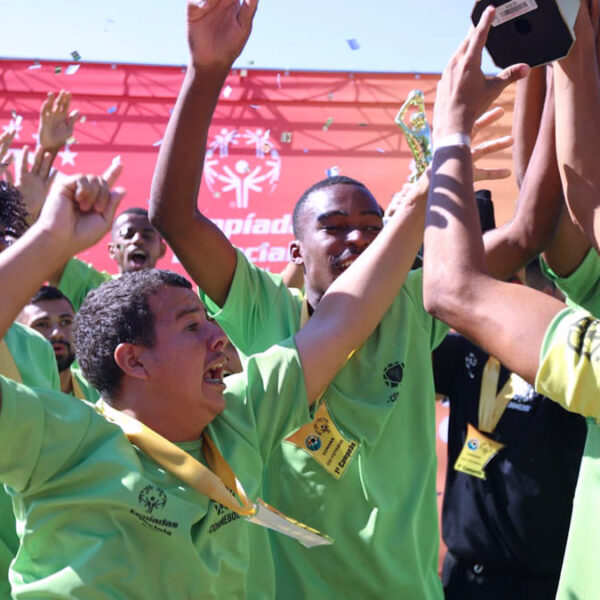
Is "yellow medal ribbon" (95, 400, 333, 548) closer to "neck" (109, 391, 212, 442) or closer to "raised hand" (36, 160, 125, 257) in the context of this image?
"neck" (109, 391, 212, 442)

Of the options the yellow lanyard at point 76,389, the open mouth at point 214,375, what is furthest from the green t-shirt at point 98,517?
the yellow lanyard at point 76,389

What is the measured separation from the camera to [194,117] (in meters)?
2.18

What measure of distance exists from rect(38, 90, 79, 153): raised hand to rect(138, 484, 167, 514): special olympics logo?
204 centimetres

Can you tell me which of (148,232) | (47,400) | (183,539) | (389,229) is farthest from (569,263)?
(148,232)

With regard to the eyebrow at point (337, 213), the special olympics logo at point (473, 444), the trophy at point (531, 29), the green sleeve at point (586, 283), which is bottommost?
the special olympics logo at point (473, 444)

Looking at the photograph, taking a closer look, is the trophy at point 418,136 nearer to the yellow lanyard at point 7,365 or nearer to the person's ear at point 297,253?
the person's ear at point 297,253

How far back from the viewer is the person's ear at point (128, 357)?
81.9 inches

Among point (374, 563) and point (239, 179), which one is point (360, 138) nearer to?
point (239, 179)

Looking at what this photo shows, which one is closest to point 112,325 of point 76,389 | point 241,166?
point 76,389

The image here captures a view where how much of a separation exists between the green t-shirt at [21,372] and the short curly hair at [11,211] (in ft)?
0.83

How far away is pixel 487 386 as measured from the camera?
343cm

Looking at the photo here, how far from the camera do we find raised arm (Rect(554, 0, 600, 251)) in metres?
1.59

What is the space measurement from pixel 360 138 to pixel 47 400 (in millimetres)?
4825

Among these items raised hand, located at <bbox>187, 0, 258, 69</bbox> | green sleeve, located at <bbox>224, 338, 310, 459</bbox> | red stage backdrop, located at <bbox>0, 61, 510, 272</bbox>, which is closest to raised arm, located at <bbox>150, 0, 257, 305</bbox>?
raised hand, located at <bbox>187, 0, 258, 69</bbox>
